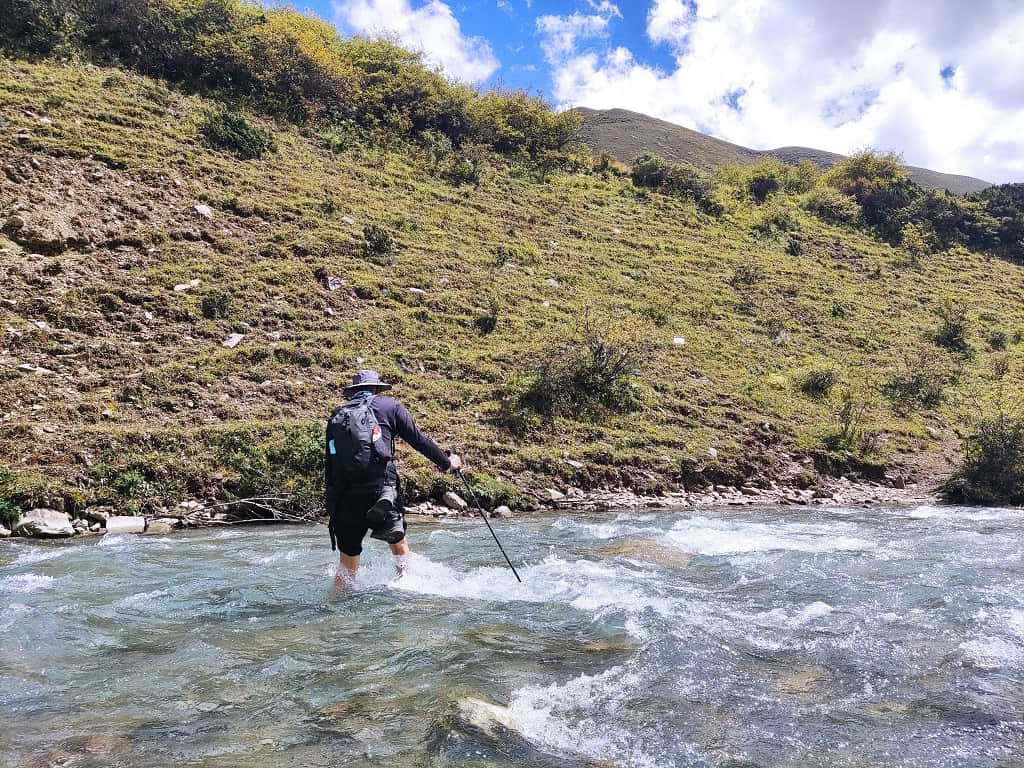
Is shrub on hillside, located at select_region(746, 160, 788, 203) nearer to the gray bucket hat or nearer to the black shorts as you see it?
the gray bucket hat

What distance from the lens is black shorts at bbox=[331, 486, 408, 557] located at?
627 centimetres

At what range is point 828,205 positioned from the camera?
4047cm

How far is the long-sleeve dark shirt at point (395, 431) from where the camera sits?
6.43 meters

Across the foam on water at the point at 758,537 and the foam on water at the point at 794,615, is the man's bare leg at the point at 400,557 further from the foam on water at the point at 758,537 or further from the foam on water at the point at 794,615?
the foam on water at the point at 758,537

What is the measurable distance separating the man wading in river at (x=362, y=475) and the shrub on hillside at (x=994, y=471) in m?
13.8

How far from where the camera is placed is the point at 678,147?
8356 cm

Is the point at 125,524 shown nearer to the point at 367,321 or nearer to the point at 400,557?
the point at 400,557

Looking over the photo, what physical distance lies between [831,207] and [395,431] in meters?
42.0

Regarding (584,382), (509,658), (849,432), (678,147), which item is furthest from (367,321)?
(678,147)

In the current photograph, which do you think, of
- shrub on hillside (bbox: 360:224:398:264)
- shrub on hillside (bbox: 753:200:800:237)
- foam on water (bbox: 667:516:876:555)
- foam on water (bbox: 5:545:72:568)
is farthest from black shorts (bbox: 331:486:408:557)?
shrub on hillside (bbox: 753:200:800:237)

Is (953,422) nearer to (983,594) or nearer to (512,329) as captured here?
(512,329)

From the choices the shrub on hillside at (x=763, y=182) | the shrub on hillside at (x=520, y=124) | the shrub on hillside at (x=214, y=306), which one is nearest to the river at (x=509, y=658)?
the shrub on hillside at (x=214, y=306)

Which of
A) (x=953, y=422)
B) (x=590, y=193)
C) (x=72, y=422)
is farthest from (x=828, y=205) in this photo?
(x=72, y=422)

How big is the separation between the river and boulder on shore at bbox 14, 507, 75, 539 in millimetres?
578
